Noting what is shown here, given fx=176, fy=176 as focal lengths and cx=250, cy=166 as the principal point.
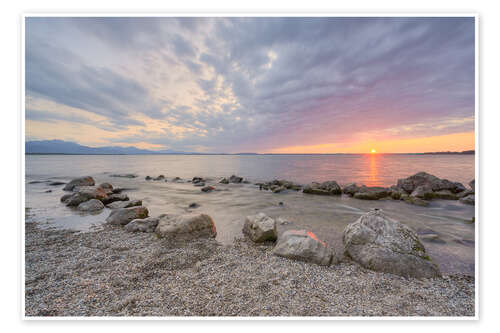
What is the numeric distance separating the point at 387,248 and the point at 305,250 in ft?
→ 6.23

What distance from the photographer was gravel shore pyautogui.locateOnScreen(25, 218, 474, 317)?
261cm

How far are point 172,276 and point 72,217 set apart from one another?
741cm

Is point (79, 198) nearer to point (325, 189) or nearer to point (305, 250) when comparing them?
point (305, 250)

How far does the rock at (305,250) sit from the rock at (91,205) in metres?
9.20

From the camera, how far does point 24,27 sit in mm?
3107

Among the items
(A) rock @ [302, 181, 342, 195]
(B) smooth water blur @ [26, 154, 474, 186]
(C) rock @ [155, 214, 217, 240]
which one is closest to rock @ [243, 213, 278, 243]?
(C) rock @ [155, 214, 217, 240]

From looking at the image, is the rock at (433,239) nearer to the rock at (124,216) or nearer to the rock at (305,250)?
the rock at (305,250)

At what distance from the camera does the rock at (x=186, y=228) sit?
5.32m

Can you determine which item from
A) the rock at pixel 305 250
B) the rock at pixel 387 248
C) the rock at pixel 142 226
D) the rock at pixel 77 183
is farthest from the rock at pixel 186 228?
the rock at pixel 77 183

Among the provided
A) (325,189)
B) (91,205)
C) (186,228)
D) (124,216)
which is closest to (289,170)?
(325,189)

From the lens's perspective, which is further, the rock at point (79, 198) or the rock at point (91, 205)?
the rock at point (79, 198)

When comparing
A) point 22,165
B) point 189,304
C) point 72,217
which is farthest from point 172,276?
point 72,217

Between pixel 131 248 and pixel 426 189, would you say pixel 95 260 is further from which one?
pixel 426 189
